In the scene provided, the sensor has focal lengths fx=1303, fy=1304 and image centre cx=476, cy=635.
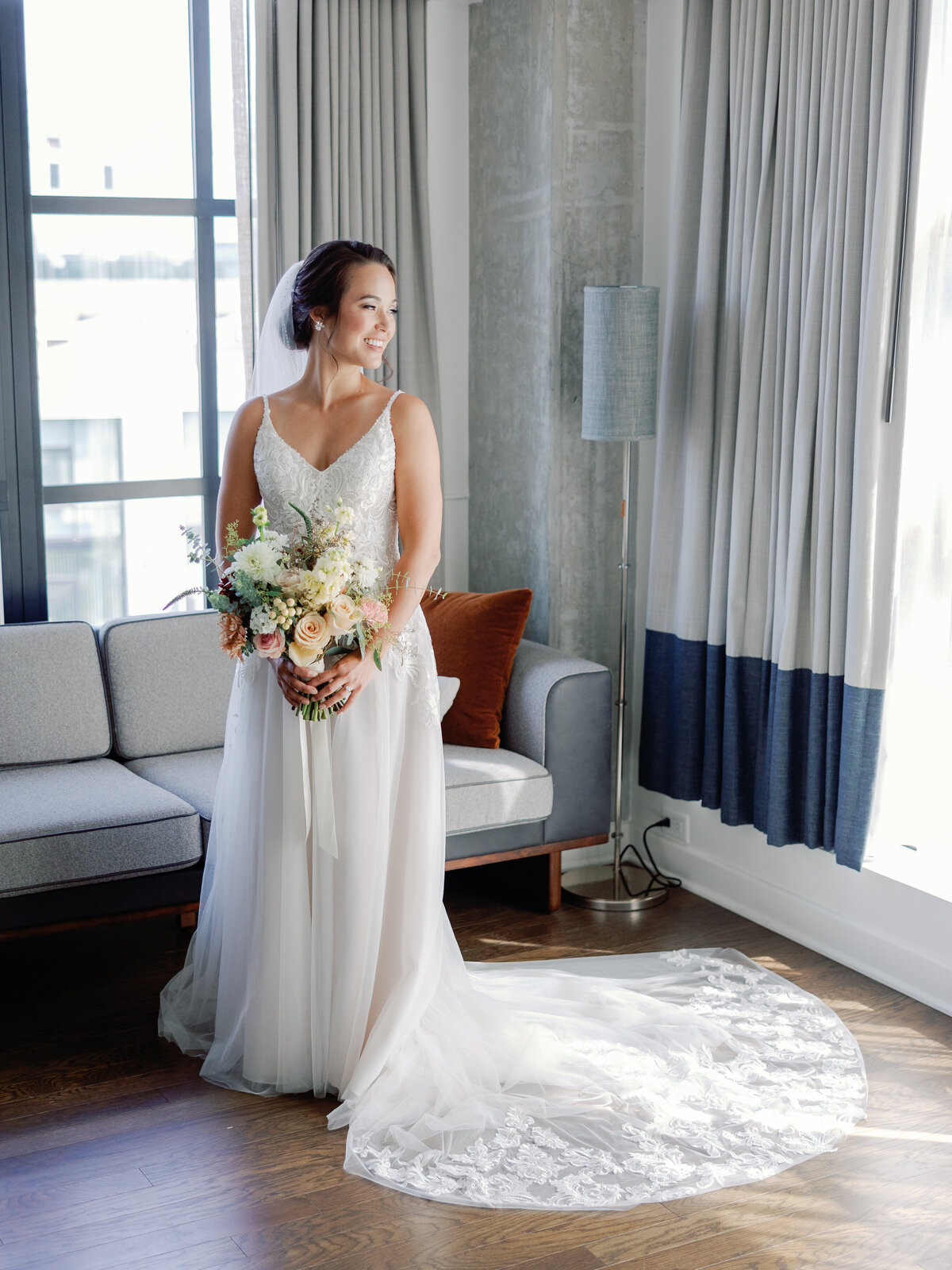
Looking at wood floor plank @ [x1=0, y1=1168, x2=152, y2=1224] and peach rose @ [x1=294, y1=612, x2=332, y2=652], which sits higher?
peach rose @ [x1=294, y1=612, x2=332, y2=652]

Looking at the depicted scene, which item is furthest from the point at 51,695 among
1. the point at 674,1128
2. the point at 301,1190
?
the point at 674,1128

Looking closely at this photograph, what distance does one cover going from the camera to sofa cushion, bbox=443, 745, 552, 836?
3783 millimetres

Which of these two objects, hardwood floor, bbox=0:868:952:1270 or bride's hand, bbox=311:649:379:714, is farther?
bride's hand, bbox=311:649:379:714

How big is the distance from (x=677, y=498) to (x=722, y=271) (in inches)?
27.5

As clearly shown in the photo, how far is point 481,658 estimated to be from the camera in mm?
4074

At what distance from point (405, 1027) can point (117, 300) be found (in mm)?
2601

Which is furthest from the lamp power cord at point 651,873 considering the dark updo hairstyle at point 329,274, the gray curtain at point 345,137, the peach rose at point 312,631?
the dark updo hairstyle at point 329,274

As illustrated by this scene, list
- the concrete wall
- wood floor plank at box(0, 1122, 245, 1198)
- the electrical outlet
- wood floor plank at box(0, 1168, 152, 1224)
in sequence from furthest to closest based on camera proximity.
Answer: the electrical outlet → the concrete wall → wood floor plank at box(0, 1122, 245, 1198) → wood floor plank at box(0, 1168, 152, 1224)

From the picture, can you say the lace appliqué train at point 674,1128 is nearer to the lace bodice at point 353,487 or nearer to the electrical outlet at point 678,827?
the lace bodice at point 353,487

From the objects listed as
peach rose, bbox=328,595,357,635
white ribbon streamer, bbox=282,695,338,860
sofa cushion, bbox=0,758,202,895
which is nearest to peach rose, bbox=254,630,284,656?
peach rose, bbox=328,595,357,635

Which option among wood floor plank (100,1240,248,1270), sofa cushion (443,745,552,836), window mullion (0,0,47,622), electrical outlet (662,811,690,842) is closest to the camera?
wood floor plank (100,1240,248,1270)

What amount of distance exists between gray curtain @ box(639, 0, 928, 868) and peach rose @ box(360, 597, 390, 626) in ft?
4.54

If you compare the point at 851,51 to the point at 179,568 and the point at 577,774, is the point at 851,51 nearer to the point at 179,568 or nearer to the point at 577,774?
the point at 577,774

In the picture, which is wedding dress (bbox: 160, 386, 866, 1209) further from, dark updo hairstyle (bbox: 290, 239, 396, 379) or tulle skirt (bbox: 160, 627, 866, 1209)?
dark updo hairstyle (bbox: 290, 239, 396, 379)
